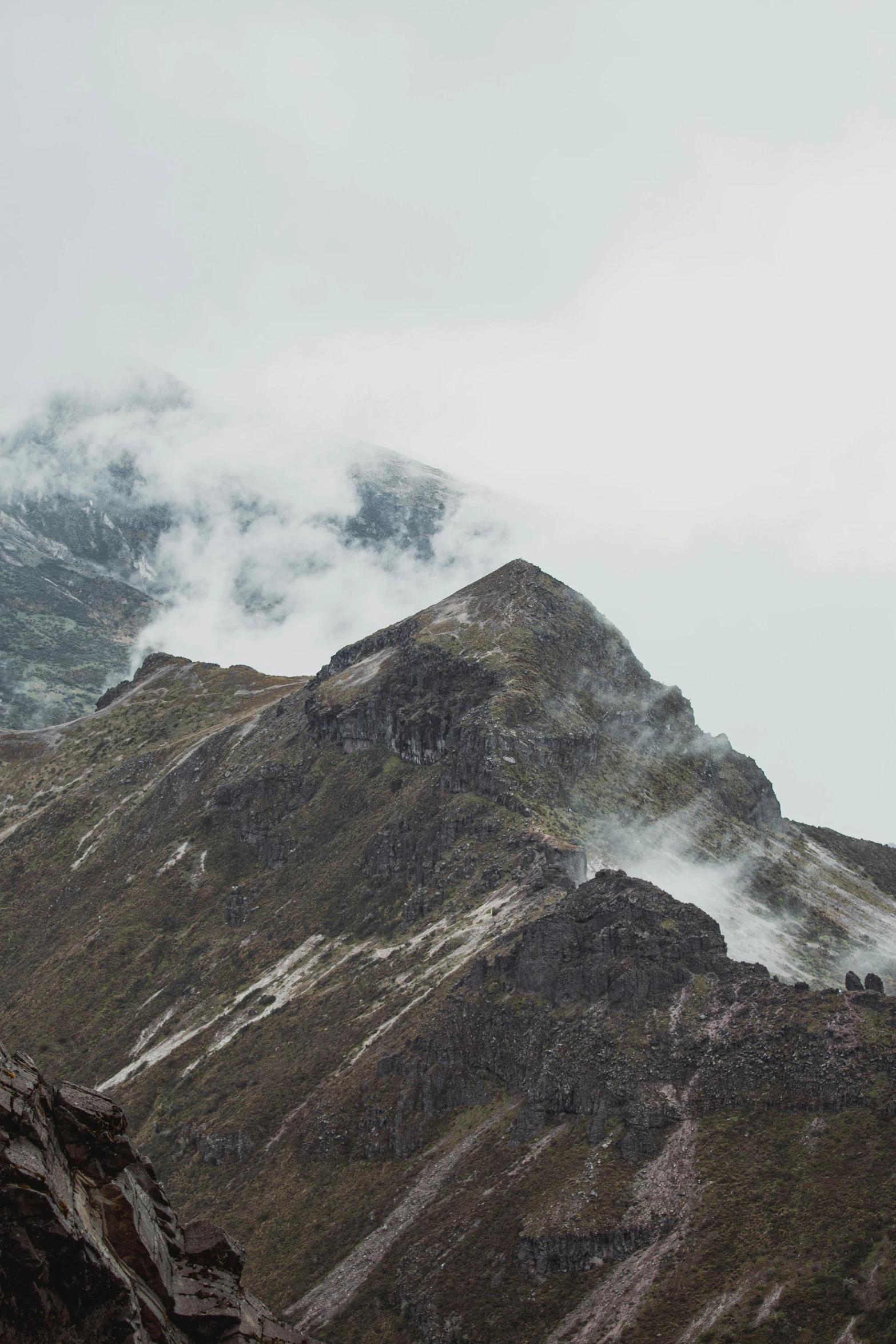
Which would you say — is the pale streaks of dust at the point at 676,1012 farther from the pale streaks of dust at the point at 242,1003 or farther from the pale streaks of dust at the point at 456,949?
the pale streaks of dust at the point at 242,1003

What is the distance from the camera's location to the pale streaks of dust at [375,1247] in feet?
366

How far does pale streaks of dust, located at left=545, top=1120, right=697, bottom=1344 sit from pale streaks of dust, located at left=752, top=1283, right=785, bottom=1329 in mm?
10330

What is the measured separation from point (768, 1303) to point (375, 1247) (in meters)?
→ 45.8

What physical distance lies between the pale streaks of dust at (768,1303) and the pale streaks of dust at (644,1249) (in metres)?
10.3

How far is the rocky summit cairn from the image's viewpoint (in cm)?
3812

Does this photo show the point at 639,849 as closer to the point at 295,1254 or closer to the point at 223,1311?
the point at 295,1254

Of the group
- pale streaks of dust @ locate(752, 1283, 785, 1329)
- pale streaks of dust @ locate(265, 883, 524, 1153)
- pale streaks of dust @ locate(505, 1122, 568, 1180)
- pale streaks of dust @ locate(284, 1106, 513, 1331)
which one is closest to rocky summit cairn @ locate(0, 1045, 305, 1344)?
pale streaks of dust @ locate(752, 1283, 785, 1329)

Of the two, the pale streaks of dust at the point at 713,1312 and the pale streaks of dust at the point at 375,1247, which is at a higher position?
the pale streaks of dust at the point at 713,1312

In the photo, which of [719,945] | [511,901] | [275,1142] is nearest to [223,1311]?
[719,945]

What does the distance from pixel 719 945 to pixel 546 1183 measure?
118 ft

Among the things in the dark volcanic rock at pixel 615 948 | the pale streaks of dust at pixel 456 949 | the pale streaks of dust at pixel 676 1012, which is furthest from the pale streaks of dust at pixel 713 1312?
the pale streaks of dust at pixel 456 949

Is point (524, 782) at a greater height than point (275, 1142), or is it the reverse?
point (524, 782)

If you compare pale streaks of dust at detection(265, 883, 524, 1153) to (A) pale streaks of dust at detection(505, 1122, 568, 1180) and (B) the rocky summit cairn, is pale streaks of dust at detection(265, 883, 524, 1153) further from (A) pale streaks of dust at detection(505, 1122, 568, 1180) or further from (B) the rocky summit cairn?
(B) the rocky summit cairn

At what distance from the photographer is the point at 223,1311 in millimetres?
47500
